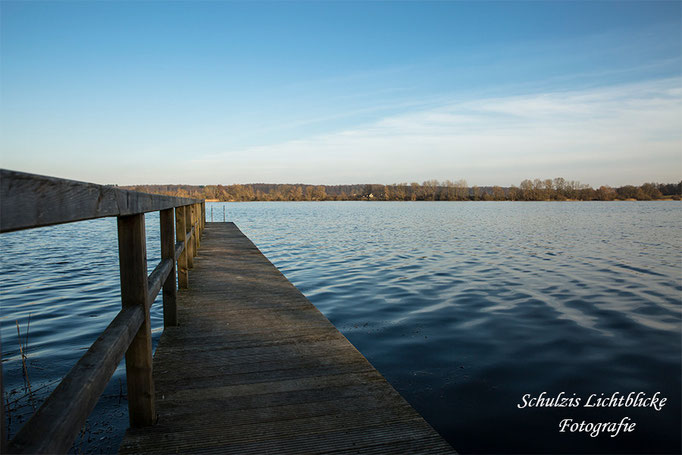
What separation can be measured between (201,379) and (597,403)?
421 cm

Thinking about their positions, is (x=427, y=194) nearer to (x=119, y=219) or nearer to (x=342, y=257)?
(x=342, y=257)

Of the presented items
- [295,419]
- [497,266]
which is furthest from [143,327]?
[497,266]

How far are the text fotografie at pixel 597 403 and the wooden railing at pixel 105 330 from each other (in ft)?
12.8

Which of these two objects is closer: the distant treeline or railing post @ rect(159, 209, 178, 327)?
railing post @ rect(159, 209, 178, 327)

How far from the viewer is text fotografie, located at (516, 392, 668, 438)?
419 centimetres

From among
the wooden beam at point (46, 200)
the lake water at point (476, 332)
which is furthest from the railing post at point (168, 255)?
the wooden beam at point (46, 200)

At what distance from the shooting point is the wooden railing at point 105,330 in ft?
3.75

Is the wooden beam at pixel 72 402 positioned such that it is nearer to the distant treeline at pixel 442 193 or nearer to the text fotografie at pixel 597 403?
the text fotografie at pixel 597 403

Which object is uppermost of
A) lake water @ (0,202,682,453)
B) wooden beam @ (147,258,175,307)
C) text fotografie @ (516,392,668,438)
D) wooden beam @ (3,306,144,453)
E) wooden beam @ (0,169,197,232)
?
wooden beam @ (0,169,197,232)

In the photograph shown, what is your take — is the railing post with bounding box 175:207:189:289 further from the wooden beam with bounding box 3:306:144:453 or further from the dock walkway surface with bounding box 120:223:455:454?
the wooden beam with bounding box 3:306:144:453

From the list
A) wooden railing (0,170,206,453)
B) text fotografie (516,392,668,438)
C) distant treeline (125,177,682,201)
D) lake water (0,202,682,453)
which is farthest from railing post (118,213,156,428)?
distant treeline (125,177,682,201)

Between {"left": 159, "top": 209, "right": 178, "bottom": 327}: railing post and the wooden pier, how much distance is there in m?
0.01

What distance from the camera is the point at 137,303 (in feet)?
8.36

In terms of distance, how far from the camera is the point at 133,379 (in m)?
2.69
